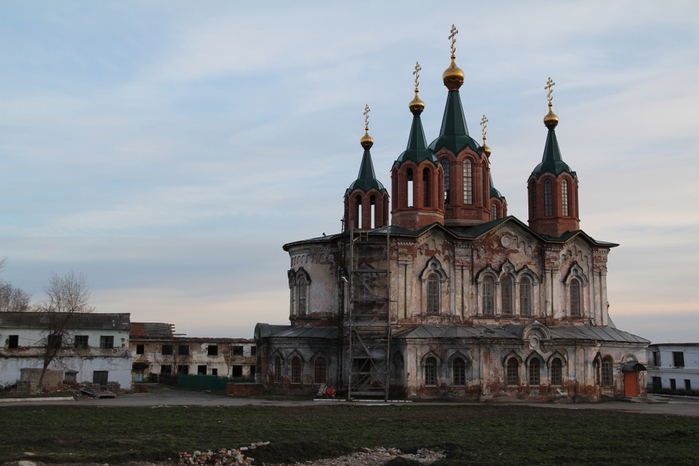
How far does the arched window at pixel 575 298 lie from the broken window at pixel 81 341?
89.7ft

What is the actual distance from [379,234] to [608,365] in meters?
13.6

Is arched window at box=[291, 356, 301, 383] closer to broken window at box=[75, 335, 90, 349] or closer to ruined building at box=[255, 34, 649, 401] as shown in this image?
ruined building at box=[255, 34, 649, 401]

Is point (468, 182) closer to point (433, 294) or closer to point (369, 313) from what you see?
point (433, 294)

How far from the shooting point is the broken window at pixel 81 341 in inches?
1606

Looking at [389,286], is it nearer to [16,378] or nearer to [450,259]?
[450,259]

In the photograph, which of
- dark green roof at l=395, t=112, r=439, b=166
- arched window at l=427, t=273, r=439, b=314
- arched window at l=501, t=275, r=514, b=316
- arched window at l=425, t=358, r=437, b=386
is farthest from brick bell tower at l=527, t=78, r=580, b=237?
arched window at l=425, t=358, r=437, b=386

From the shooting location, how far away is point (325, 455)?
1652 centimetres

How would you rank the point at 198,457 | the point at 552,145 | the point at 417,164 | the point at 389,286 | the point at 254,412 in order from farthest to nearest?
the point at 552,145 → the point at 417,164 → the point at 389,286 → the point at 254,412 → the point at 198,457

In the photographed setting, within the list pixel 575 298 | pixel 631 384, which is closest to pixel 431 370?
pixel 575 298

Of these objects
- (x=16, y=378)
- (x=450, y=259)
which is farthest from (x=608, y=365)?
(x=16, y=378)

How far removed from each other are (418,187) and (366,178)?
7300 millimetres

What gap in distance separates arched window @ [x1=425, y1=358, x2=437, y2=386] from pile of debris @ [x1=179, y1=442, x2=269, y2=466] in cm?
1888

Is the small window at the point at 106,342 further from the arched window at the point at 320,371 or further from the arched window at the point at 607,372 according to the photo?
the arched window at the point at 607,372

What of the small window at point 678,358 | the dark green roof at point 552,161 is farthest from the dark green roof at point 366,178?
the small window at point 678,358
